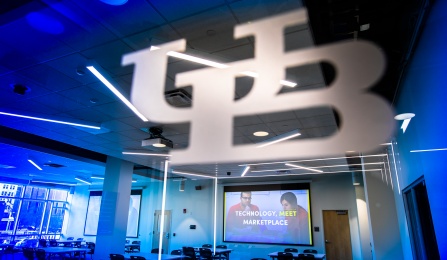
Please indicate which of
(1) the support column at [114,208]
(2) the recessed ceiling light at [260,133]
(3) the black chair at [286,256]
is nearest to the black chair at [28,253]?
(1) the support column at [114,208]

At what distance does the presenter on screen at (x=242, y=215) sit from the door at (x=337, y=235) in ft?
6.94

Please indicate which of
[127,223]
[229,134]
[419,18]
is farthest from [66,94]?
[127,223]

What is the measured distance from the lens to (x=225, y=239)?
9336mm

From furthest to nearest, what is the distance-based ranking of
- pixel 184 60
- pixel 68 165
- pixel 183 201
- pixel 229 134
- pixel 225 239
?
pixel 183 201 → pixel 225 239 → pixel 68 165 → pixel 184 60 → pixel 229 134

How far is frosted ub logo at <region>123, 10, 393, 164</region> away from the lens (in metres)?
2.03

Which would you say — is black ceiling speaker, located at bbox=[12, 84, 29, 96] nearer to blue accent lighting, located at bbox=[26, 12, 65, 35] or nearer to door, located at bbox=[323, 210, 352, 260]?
blue accent lighting, located at bbox=[26, 12, 65, 35]

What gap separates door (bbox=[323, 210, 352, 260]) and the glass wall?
7918 millimetres

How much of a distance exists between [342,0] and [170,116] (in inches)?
117

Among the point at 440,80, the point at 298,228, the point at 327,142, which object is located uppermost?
the point at 440,80

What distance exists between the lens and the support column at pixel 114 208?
6.54 metres

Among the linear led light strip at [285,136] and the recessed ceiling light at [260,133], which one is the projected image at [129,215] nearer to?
the recessed ceiling light at [260,133]

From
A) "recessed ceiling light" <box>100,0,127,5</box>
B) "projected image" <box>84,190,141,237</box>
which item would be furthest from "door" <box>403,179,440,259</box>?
"projected image" <box>84,190,141,237</box>

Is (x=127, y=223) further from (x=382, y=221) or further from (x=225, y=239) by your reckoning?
(x=382, y=221)

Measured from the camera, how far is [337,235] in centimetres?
829
